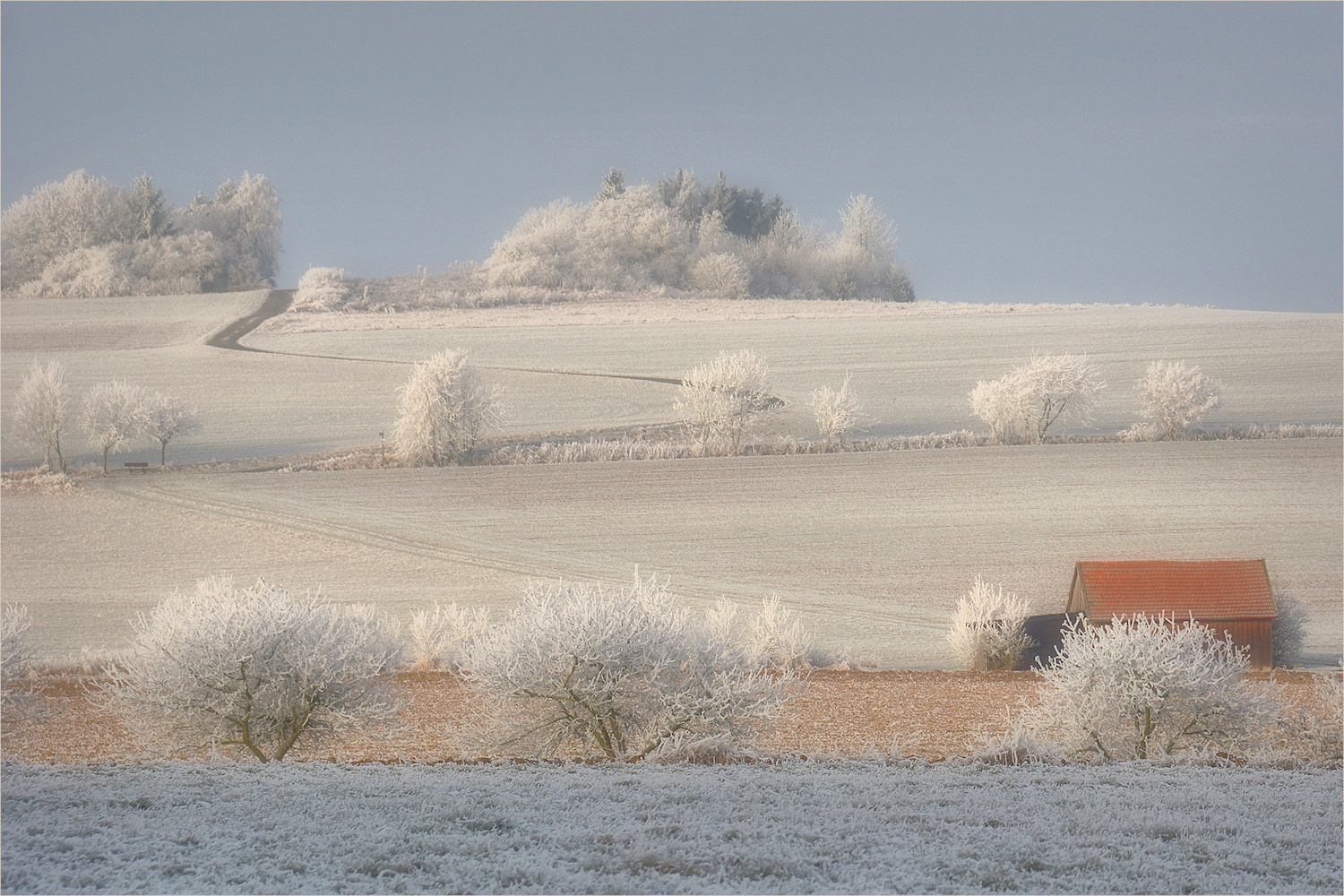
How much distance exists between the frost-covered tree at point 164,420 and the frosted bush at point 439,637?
33.0 feet

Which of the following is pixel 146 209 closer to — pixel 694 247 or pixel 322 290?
pixel 322 290

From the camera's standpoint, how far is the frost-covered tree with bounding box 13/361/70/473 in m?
20.3

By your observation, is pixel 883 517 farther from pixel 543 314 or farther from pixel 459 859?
pixel 543 314

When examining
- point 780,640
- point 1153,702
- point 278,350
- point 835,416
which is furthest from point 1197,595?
point 278,350

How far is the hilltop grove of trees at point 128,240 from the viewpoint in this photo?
37.8 metres

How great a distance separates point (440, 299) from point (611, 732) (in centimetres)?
3519

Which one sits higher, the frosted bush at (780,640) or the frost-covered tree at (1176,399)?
the frost-covered tree at (1176,399)

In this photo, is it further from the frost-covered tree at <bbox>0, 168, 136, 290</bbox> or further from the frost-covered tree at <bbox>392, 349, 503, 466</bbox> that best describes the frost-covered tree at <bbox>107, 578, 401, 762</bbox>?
the frost-covered tree at <bbox>0, 168, 136, 290</bbox>

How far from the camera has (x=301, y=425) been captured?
24.6 meters

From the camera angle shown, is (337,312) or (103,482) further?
(337,312)

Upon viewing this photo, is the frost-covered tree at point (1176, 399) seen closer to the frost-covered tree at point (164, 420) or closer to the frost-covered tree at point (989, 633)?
the frost-covered tree at point (989, 633)

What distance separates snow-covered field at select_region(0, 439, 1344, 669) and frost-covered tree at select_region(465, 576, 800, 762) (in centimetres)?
743

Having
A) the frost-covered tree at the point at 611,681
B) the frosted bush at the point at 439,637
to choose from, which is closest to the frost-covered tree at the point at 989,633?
the frosted bush at the point at 439,637

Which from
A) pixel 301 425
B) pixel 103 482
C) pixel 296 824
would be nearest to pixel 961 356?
pixel 301 425
